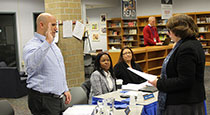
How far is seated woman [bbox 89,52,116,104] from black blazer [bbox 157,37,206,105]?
72.2 inches

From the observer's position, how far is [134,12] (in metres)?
9.27

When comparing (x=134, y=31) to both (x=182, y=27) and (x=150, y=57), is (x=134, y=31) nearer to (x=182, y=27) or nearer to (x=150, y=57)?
(x=150, y=57)

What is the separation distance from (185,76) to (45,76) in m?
1.33

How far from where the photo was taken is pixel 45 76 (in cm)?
266

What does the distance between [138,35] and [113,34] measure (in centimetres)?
154

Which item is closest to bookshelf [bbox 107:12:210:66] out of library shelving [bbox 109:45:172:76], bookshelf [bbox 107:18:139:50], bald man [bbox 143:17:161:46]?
bookshelf [bbox 107:18:139:50]

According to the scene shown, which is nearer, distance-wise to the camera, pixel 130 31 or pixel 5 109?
pixel 5 109

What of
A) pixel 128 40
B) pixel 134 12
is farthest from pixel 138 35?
pixel 134 12

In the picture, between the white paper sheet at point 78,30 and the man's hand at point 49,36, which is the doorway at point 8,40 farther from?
the man's hand at point 49,36

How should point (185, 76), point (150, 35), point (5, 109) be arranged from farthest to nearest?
point (150, 35)
point (5, 109)
point (185, 76)

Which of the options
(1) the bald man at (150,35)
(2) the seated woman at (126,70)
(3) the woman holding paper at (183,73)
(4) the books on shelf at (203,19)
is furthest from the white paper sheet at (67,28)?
(4) the books on shelf at (203,19)

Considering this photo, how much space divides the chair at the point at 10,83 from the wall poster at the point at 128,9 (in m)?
3.96

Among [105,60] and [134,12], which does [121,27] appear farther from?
[105,60]

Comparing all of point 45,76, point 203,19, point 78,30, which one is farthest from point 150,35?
point 45,76
